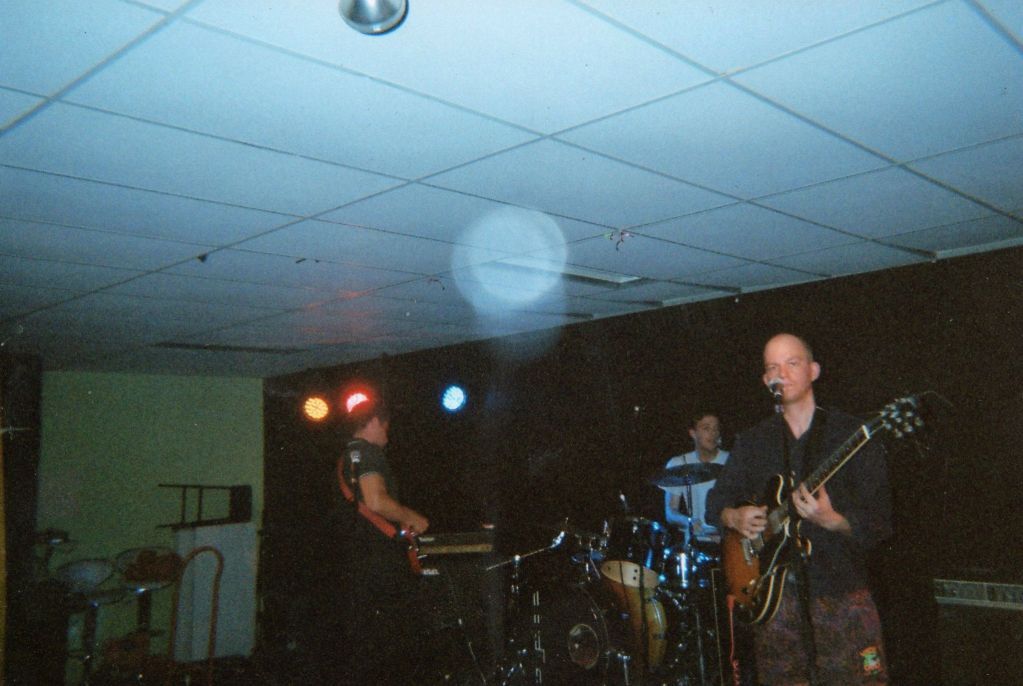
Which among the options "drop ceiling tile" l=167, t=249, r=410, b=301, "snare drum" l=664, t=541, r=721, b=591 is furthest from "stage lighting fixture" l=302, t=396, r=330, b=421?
"snare drum" l=664, t=541, r=721, b=591

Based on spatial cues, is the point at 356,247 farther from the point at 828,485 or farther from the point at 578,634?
the point at 578,634

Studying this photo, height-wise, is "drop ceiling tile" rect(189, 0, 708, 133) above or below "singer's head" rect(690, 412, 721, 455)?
above

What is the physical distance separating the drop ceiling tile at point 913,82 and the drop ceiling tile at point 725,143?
10cm

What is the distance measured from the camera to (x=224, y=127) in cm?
226

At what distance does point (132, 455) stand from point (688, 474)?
637 cm

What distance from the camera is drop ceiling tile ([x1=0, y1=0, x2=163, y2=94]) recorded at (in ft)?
5.30

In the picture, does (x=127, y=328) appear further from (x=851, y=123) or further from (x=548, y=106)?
(x=851, y=123)

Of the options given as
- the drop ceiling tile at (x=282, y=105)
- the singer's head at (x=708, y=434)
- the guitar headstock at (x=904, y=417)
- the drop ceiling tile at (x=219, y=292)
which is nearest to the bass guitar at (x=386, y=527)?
the drop ceiling tile at (x=219, y=292)

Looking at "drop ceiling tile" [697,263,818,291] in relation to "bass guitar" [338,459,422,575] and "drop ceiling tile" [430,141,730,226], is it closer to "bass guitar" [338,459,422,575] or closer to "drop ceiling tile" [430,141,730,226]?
"drop ceiling tile" [430,141,730,226]

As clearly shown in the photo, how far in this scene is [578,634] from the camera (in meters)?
5.25

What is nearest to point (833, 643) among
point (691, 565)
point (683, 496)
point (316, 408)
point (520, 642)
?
point (691, 565)

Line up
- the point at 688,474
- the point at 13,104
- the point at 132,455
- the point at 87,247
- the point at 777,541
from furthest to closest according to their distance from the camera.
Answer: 1. the point at 132,455
2. the point at 688,474
3. the point at 87,247
4. the point at 777,541
5. the point at 13,104

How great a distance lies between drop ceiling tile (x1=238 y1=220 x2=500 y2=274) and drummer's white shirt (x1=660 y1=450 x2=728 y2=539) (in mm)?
2377

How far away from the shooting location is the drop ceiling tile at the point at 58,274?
374 centimetres
